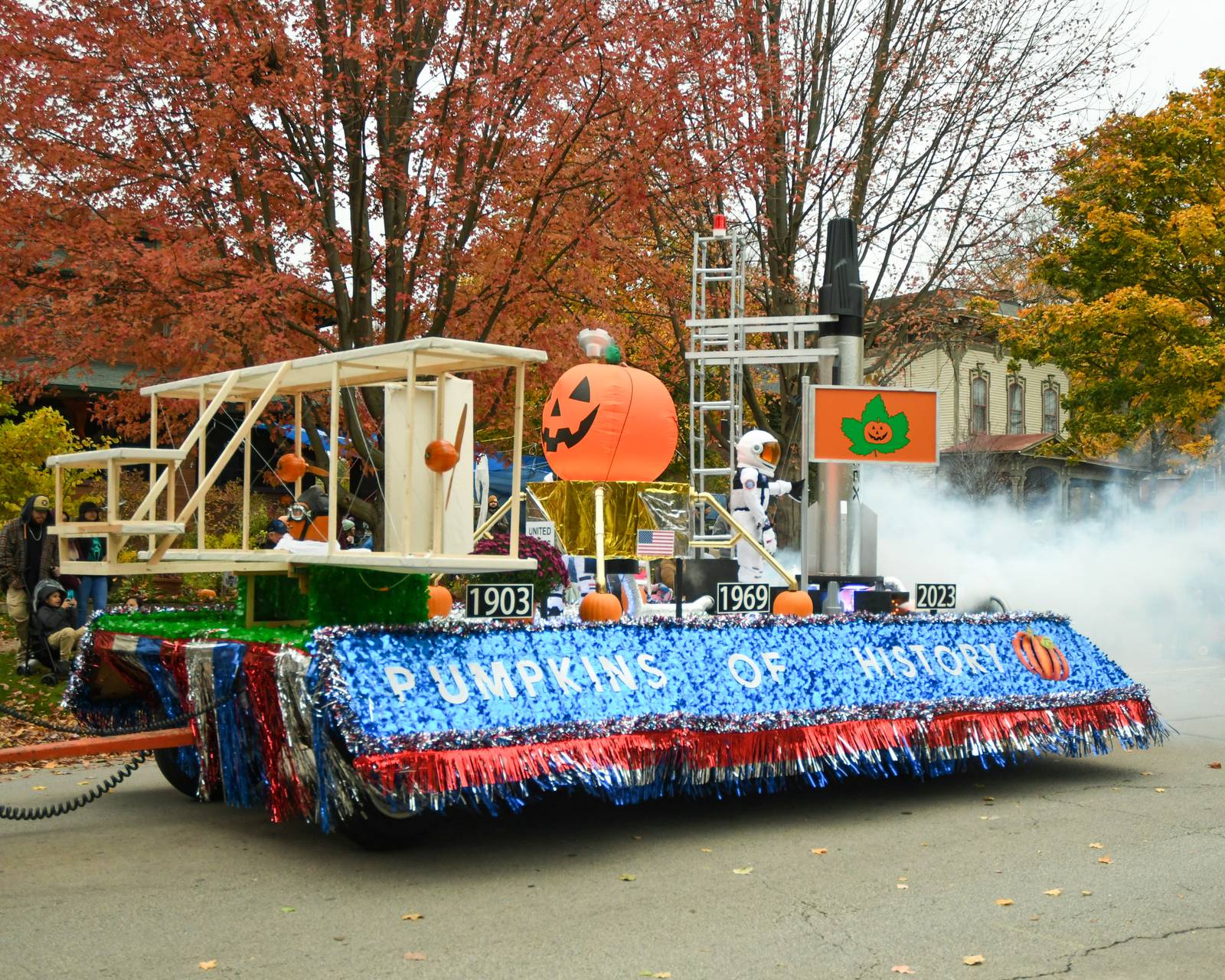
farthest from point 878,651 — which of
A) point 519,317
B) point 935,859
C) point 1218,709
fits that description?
point 1218,709

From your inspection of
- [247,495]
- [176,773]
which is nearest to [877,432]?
[247,495]

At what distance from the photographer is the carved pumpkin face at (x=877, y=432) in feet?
27.8

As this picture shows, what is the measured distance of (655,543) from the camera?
8.38 metres

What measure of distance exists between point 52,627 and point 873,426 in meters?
7.07

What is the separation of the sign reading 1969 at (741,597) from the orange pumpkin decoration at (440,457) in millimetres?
2071

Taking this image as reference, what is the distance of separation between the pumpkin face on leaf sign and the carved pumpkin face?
4.21 ft

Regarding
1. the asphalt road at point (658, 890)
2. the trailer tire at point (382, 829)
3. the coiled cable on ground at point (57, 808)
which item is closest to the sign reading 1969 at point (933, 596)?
the asphalt road at point (658, 890)

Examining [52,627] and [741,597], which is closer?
[741,597]

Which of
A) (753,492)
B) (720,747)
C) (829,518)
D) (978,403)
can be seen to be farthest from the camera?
(978,403)

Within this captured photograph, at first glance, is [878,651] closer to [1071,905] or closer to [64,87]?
[1071,905]

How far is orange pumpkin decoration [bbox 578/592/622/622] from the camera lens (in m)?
7.05

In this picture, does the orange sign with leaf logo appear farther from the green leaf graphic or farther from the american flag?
the american flag

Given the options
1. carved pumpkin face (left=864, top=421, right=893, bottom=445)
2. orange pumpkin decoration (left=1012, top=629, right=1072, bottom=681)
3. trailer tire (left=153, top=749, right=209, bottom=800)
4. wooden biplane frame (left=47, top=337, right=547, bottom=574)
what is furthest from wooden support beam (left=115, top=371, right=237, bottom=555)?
orange pumpkin decoration (left=1012, top=629, right=1072, bottom=681)

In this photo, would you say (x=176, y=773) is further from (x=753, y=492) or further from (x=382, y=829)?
(x=753, y=492)
